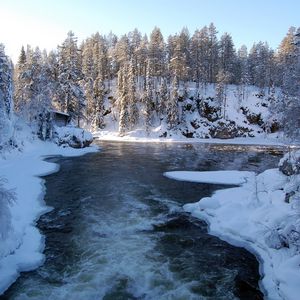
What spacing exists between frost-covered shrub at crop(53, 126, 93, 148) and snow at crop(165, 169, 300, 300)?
104ft

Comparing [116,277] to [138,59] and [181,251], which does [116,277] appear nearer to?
[181,251]

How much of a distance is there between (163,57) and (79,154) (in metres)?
56.5

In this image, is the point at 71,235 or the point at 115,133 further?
the point at 115,133

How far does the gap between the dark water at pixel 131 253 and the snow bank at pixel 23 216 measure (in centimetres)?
37

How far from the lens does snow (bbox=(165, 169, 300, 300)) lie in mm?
10531

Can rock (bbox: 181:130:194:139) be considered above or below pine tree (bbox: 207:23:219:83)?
below

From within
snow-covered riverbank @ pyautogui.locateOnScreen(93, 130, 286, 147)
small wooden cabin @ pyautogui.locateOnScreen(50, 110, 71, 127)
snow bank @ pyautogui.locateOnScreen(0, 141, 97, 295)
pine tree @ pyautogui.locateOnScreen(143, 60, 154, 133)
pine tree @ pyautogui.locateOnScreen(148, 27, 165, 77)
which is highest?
pine tree @ pyautogui.locateOnScreen(148, 27, 165, 77)

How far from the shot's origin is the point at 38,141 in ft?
155

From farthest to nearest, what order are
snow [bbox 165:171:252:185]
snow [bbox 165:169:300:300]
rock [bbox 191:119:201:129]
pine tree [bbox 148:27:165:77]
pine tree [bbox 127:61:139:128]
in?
pine tree [bbox 148:27:165:77]
rock [bbox 191:119:201:129]
pine tree [bbox 127:61:139:128]
snow [bbox 165:171:252:185]
snow [bbox 165:169:300:300]

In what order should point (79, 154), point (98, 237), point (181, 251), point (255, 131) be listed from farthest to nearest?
point (255, 131), point (79, 154), point (98, 237), point (181, 251)

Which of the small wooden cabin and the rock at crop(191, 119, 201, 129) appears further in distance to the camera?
the rock at crop(191, 119, 201, 129)

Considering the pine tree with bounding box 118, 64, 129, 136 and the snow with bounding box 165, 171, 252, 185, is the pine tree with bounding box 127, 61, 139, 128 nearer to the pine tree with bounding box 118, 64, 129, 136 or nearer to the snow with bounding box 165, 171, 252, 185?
the pine tree with bounding box 118, 64, 129, 136

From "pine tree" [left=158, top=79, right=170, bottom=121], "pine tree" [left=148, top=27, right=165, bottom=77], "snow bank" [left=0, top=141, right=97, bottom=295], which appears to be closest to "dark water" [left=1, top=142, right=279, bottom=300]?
"snow bank" [left=0, top=141, right=97, bottom=295]

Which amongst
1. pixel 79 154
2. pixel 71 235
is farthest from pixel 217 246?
pixel 79 154
